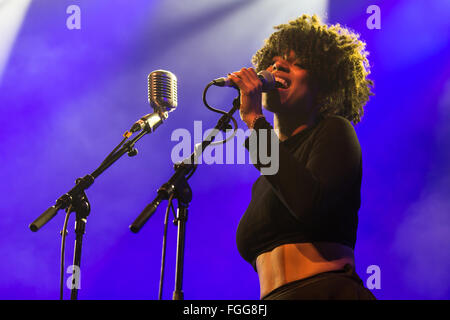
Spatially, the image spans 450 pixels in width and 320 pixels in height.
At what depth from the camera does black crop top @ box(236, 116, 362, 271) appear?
142 centimetres

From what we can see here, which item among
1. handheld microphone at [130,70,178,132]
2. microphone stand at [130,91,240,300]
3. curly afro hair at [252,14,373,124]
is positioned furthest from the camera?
handheld microphone at [130,70,178,132]

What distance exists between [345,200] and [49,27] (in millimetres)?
3438

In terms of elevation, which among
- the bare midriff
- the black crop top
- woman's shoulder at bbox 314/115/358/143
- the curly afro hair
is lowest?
the bare midriff

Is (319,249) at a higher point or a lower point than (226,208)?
lower

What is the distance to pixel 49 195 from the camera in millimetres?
3965

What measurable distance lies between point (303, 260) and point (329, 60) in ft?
2.76

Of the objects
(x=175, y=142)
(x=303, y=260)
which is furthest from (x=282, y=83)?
(x=175, y=142)

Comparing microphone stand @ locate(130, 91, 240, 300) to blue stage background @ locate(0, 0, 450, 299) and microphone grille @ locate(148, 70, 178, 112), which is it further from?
blue stage background @ locate(0, 0, 450, 299)

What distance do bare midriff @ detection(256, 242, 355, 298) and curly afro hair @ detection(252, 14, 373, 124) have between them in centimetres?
55

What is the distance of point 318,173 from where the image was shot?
4.80 feet

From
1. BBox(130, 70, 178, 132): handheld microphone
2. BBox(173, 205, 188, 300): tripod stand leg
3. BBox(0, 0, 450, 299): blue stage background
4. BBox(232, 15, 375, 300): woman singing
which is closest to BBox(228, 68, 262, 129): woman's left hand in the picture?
BBox(232, 15, 375, 300): woman singing
